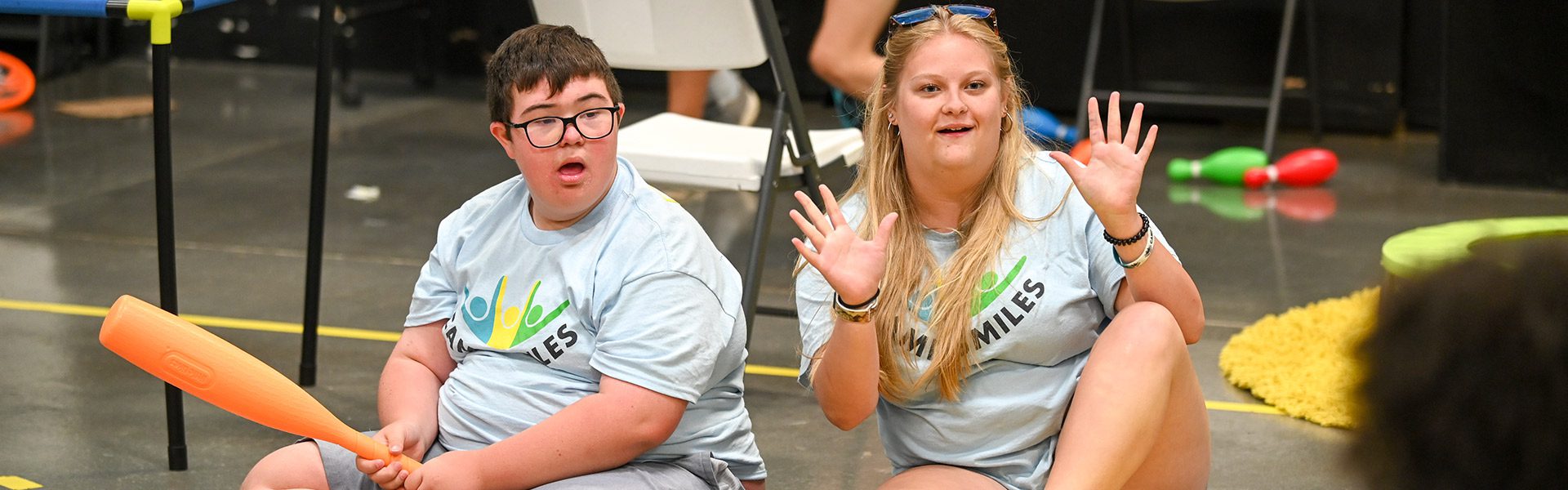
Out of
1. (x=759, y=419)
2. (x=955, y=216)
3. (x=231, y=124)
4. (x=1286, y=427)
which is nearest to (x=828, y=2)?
(x=759, y=419)

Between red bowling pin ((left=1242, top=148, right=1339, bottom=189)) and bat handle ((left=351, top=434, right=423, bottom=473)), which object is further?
red bowling pin ((left=1242, top=148, right=1339, bottom=189))

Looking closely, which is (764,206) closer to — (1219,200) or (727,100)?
(727,100)

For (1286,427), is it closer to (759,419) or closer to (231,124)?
(759,419)

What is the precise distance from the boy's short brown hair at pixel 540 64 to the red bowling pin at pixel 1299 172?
334cm

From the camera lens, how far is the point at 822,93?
20.9 feet

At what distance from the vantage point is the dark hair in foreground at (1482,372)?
2.70ft

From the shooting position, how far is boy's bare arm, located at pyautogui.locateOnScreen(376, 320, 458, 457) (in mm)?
2059

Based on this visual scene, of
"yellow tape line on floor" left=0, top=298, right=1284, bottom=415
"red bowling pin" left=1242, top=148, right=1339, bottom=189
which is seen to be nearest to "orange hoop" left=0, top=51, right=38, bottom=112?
"yellow tape line on floor" left=0, top=298, right=1284, bottom=415

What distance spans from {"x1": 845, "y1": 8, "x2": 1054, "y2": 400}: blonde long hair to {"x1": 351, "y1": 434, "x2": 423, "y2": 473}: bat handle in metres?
0.60

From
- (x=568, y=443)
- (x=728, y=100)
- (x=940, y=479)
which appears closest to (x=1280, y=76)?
(x=728, y=100)

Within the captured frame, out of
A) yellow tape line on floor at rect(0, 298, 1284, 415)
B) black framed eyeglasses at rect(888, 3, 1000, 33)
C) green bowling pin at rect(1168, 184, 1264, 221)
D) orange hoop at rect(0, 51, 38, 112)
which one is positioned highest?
black framed eyeglasses at rect(888, 3, 1000, 33)

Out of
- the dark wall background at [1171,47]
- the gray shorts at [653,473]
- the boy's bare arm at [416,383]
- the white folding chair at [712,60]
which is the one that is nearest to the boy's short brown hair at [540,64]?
the boy's bare arm at [416,383]

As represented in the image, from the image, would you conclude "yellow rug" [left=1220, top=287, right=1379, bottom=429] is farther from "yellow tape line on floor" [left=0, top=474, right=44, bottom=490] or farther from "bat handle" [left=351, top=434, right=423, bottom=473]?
"yellow tape line on floor" [left=0, top=474, right=44, bottom=490]

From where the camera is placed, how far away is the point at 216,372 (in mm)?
1912
